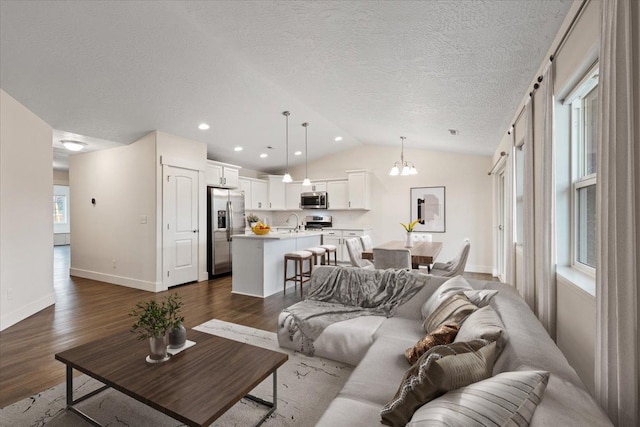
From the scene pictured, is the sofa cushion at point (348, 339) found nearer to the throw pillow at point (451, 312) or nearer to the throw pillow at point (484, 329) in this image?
the throw pillow at point (451, 312)

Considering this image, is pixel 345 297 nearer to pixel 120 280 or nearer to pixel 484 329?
pixel 484 329

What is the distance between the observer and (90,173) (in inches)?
226

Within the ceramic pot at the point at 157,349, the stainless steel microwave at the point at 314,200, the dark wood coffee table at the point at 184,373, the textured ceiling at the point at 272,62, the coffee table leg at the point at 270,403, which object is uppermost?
the textured ceiling at the point at 272,62

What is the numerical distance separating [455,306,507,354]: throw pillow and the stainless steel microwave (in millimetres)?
6081

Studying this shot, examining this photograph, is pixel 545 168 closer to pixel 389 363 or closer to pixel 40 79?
pixel 389 363

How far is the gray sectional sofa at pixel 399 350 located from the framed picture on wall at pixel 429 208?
4267 millimetres

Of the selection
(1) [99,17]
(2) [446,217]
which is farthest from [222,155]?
(2) [446,217]

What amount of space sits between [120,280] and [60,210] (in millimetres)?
8897

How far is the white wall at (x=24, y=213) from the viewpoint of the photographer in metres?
3.37

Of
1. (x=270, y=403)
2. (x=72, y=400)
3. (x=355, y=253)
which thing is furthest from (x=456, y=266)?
(x=72, y=400)

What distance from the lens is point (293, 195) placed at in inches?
319

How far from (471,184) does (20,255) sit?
7.41 metres

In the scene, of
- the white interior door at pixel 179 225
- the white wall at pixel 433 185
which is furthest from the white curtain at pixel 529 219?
the white interior door at pixel 179 225

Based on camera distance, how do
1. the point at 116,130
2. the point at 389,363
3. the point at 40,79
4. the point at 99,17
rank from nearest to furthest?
the point at 389,363 → the point at 99,17 → the point at 40,79 → the point at 116,130
